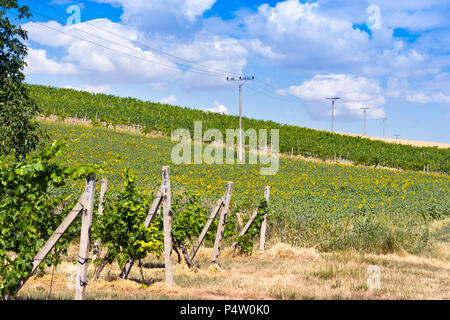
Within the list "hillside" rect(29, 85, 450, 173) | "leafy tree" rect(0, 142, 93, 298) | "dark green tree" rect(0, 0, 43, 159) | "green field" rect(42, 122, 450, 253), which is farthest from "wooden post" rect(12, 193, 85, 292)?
"hillside" rect(29, 85, 450, 173)

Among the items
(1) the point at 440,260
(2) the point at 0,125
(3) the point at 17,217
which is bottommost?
(1) the point at 440,260

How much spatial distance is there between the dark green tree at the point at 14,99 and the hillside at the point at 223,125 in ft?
137

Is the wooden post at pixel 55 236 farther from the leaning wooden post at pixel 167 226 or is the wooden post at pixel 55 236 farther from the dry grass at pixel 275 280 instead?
the leaning wooden post at pixel 167 226

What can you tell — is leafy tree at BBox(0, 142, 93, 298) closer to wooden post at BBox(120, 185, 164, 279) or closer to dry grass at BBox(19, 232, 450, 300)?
dry grass at BBox(19, 232, 450, 300)

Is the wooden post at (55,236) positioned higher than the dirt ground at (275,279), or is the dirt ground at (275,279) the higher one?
the wooden post at (55,236)

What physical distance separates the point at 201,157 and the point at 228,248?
29525 millimetres

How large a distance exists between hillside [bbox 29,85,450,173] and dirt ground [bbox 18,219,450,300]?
48436 mm

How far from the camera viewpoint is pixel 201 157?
4306 centimetres

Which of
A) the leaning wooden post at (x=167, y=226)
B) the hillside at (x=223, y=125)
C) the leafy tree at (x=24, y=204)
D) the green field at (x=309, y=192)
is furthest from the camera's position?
the hillside at (x=223, y=125)

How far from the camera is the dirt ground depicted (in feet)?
26.1

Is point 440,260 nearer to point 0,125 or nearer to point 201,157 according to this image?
point 0,125

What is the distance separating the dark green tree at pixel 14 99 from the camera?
16.1 m

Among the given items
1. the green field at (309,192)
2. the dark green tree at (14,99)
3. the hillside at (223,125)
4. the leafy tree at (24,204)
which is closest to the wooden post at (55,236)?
the leafy tree at (24,204)
